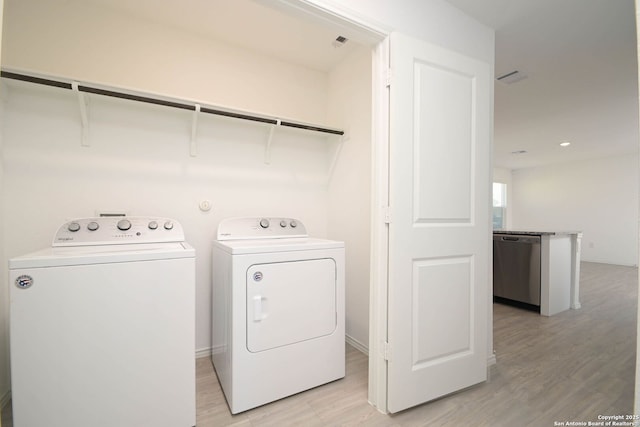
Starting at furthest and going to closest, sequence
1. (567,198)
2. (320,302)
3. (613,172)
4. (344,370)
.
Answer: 1. (567,198)
2. (613,172)
3. (344,370)
4. (320,302)

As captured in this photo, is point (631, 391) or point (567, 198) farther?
point (567, 198)

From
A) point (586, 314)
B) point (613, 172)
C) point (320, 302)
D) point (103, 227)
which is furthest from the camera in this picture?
point (613, 172)

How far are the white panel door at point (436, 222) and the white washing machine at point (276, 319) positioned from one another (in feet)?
1.35

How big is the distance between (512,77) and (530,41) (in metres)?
0.59

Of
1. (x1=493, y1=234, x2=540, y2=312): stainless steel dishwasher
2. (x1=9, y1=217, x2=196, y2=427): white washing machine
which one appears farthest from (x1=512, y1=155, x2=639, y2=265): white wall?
(x1=9, y1=217, x2=196, y2=427): white washing machine

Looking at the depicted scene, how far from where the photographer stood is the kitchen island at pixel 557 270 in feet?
9.64

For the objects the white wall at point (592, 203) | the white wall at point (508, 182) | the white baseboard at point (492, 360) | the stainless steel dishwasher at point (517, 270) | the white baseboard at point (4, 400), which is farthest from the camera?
the white wall at point (508, 182)

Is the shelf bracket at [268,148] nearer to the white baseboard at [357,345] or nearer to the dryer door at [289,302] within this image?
the dryer door at [289,302]

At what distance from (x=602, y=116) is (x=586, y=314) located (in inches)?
103

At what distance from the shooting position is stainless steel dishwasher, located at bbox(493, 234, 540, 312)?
305 cm

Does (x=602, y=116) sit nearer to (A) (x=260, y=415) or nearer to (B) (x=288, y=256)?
(B) (x=288, y=256)

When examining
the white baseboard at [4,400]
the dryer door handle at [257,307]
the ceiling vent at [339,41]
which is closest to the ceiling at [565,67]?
the ceiling vent at [339,41]

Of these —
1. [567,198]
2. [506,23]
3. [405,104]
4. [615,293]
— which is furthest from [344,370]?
[567,198]

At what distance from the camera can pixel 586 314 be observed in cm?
296
